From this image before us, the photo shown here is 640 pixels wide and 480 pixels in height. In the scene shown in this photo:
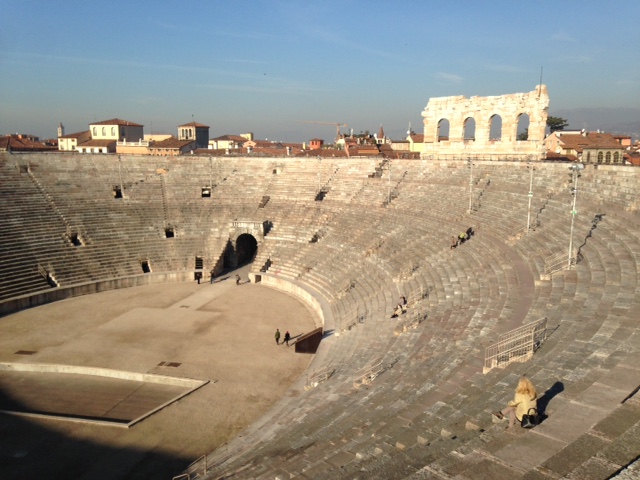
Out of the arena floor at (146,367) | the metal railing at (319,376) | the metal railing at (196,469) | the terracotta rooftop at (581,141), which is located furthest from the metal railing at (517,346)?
the terracotta rooftop at (581,141)

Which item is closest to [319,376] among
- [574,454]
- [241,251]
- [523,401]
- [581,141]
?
[523,401]

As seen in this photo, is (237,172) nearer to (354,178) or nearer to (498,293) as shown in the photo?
(354,178)

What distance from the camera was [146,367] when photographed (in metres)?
19.6

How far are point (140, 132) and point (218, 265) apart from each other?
203ft

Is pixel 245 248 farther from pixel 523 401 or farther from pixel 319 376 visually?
pixel 523 401

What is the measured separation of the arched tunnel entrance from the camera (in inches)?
1448

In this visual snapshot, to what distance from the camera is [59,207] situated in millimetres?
35438

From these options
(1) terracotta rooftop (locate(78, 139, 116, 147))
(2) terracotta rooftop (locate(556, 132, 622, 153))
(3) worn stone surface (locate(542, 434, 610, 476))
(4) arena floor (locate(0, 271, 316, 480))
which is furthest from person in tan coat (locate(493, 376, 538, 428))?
(1) terracotta rooftop (locate(78, 139, 116, 147))

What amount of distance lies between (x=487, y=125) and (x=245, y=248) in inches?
762

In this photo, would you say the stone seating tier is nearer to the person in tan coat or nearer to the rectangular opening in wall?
the person in tan coat

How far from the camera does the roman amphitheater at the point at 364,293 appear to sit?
905cm

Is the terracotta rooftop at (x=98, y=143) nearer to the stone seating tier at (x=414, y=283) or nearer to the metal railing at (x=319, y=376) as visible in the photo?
the stone seating tier at (x=414, y=283)

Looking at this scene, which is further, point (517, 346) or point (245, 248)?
point (245, 248)

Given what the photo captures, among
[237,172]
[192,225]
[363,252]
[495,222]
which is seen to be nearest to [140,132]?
[237,172]
